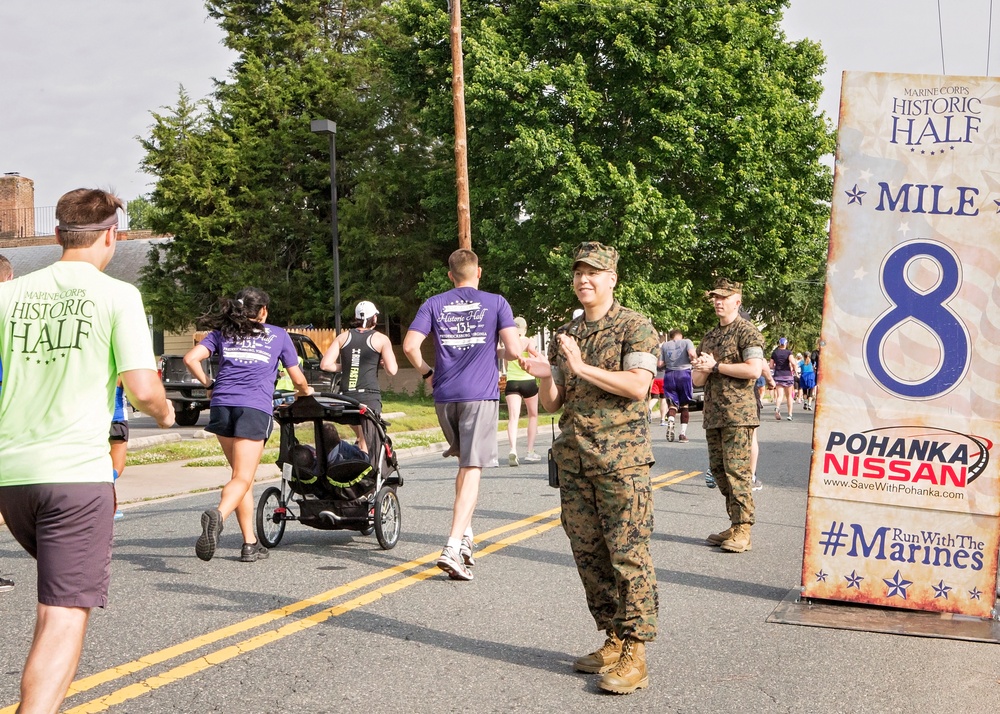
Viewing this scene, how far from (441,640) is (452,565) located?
1.32 m

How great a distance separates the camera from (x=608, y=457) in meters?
4.85

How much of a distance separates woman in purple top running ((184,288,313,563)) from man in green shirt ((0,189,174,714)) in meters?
3.72

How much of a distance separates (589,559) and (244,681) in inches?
65.3

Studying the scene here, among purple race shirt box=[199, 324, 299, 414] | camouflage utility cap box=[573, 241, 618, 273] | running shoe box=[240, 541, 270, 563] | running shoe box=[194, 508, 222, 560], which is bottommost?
running shoe box=[240, 541, 270, 563]

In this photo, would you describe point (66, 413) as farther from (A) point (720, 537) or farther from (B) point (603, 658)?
(A) point (720, 537)

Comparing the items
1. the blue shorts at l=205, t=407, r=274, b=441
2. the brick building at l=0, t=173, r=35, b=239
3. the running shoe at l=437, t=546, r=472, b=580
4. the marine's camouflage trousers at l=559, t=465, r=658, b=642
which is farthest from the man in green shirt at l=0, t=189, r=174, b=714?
the brick building at l=0, t=173, r=35, b=239

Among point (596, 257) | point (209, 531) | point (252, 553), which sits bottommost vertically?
point (252, 553)

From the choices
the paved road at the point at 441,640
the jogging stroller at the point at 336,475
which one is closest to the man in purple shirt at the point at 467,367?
the paved road at the point at 441,640

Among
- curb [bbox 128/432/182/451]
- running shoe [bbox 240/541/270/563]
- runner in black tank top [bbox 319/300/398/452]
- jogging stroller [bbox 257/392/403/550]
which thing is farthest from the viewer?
curb [bbox 128/432/182/451]

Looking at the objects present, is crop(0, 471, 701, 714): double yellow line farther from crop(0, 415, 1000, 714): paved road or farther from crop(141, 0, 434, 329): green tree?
crop(141, 0, 434, 329): green tree

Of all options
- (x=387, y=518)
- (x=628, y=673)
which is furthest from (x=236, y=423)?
(x=628, y=673)

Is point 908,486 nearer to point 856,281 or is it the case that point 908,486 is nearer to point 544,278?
point 856,281

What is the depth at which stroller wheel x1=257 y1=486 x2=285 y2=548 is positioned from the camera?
26.2 feet

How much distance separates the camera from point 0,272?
6.95 metres
